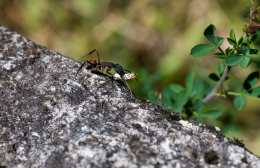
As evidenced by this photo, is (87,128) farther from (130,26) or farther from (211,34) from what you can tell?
(130,26)

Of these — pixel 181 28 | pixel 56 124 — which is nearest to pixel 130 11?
pixel 181 28

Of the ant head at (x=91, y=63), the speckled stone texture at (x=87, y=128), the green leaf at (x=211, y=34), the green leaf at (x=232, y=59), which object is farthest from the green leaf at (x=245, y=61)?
the ant head at (x=91, y=63)

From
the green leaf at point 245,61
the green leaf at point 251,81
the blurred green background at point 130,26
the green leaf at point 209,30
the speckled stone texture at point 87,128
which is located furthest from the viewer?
the blurred green background at point 130,26

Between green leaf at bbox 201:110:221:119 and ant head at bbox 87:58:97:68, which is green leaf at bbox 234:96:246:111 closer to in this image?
green leaf at bbox 201:110:221:119

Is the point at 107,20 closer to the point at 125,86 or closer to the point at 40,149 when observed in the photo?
the point at 125,86

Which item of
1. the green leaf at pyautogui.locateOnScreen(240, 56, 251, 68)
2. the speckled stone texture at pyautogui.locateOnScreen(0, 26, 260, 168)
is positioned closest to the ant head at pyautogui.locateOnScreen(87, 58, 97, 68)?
the speckled stone texture at pyautogui.locateOnScreen(0, 26, 260, 168)

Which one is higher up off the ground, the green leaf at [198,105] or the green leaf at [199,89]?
the green leaf at [199,89]

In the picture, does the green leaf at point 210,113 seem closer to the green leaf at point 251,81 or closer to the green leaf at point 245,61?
the green leaf at point 251,81
